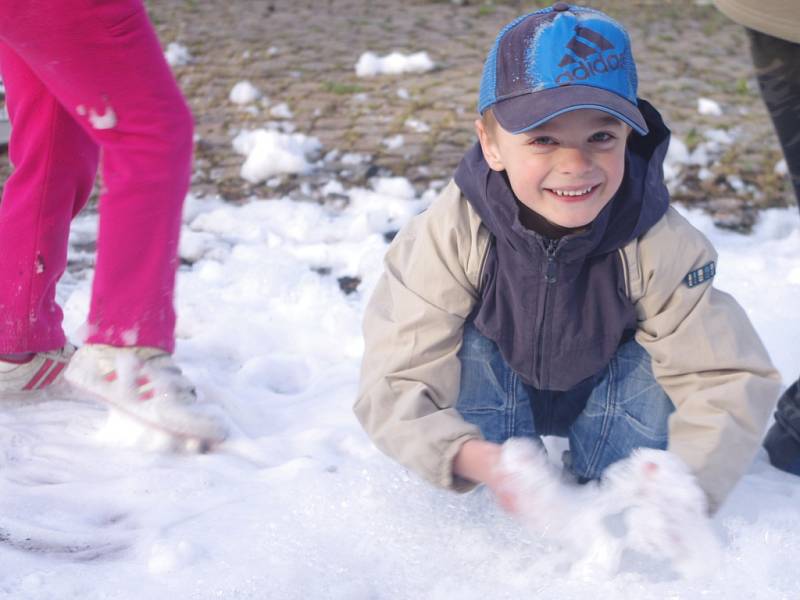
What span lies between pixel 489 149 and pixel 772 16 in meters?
0.76

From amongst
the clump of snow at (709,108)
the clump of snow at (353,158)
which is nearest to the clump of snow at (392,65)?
the clump of snow at (353,158)

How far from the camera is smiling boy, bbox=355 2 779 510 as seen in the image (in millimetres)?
1847

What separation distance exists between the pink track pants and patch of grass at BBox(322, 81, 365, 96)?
9.25 feet

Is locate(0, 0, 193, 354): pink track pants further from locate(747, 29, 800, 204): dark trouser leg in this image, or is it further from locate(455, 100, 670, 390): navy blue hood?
locate(747, 29, 800, 204): dark trouser leg

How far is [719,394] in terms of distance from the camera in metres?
1.90

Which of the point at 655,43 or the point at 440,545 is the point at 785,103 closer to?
the point at 440,545

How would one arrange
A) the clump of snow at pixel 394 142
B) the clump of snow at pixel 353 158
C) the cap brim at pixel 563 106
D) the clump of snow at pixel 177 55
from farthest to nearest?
the clump of snow at pixel 177 55
the clump of snow at pixel 394 142
the clump of snow at pixel 353 158
the cap brim at pixel 563 106

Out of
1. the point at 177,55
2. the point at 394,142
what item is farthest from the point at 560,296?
the point at 177,55

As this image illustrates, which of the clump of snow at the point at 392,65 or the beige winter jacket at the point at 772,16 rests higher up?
the beige winter jacket at the point at 772,16

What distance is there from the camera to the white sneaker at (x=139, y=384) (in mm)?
2281

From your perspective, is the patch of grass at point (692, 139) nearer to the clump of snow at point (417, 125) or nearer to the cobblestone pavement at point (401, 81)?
the cobblestone pavement at point (401, 81)

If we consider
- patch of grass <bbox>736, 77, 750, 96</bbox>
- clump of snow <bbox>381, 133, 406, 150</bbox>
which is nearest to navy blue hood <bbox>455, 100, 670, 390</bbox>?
clump of snow <bbox>381, 133, 406, 150</bbox>

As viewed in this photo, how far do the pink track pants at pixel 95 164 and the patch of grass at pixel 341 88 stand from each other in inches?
111

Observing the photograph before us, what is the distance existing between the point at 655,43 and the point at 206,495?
5016 millimetres
